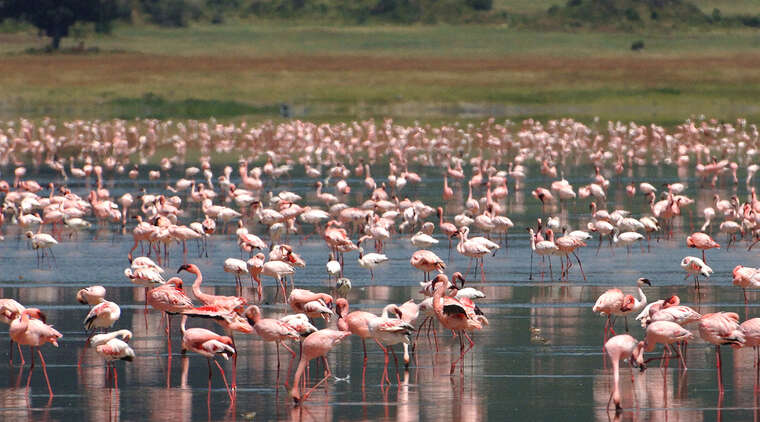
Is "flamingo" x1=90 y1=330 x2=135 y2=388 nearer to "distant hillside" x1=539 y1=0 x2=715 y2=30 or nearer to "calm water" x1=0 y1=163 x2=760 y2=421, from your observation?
"calm water" x1=0 y1=163 x2=760 y2=421

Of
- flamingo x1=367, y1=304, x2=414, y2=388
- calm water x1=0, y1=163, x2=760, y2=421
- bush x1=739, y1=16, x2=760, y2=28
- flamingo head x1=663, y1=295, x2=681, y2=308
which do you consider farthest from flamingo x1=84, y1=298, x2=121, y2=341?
bush x1=739, y1=16, x2=760, y2=28

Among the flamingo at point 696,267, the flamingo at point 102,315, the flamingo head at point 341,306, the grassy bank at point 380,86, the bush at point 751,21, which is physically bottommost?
the grassy bank at point 380,86

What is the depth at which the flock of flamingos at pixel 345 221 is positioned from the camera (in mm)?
12164

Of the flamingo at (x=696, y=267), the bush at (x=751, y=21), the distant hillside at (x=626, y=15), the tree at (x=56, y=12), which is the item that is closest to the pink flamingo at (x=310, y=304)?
the flamingo at (x=696, y=267)

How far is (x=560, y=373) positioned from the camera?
40.0 ft

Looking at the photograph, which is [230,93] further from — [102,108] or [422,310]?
[422,310]

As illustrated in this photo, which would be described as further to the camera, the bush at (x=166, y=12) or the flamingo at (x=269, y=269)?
the bush at (x=166, y=12)

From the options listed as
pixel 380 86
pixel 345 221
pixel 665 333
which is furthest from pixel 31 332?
pixel 380 86

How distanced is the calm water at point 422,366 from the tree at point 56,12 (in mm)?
70286

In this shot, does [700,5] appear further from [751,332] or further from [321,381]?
[321,381]

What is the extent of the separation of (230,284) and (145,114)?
134ft

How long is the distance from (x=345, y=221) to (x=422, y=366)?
11.1 metres

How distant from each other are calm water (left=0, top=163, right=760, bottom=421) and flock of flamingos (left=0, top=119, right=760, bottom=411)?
0.24m

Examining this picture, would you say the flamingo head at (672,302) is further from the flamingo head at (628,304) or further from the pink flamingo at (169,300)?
the pink flamingo at (169,300)
